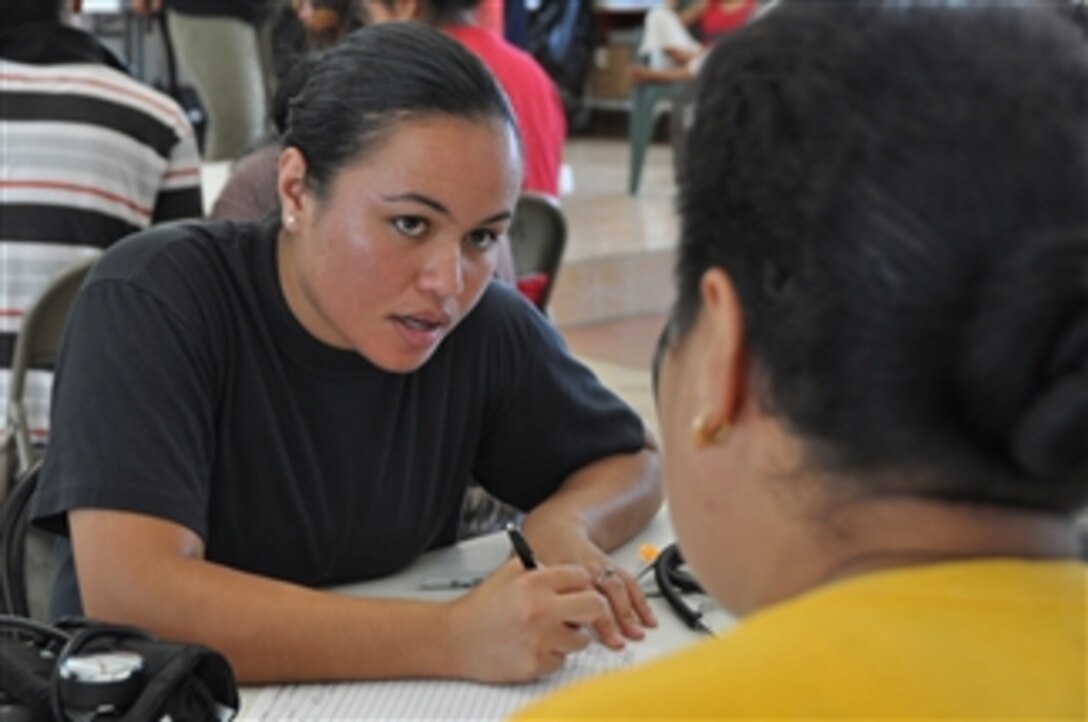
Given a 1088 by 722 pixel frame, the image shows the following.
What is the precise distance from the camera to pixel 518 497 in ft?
6.23

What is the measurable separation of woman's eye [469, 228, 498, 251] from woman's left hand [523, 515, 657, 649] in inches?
12.3

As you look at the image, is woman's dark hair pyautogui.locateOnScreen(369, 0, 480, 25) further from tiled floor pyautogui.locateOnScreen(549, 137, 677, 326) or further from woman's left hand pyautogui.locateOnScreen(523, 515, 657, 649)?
woman's left hand pyautogui.locateOnScreen(523, 515, 657, 649)

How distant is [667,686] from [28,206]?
2.23 meters

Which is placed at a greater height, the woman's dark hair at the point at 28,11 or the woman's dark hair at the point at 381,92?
the woman's dark hair at the point at 381,92

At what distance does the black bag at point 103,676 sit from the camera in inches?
40.6

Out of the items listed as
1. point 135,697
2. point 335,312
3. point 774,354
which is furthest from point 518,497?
point 774,354

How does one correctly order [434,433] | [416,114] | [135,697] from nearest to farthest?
[135,697], [416,114], [434,433]

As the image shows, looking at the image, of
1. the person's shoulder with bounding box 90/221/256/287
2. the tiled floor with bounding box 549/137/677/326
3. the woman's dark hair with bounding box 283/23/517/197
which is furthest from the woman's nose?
the tiled floor with bounding box 549/137/677/326

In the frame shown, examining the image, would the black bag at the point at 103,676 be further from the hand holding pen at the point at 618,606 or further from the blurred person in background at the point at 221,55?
the blurred person in background at the point at 221,55

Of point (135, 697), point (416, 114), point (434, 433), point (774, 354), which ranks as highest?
point (774, 354)

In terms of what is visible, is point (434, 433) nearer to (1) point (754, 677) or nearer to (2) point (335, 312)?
(2) point (335, 312)

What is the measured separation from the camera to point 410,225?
1.60 meters

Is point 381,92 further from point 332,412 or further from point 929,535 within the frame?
point 929,535

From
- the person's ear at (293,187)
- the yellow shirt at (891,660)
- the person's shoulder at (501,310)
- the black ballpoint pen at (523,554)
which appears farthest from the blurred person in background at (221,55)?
the yellow shirt at (891,660)
